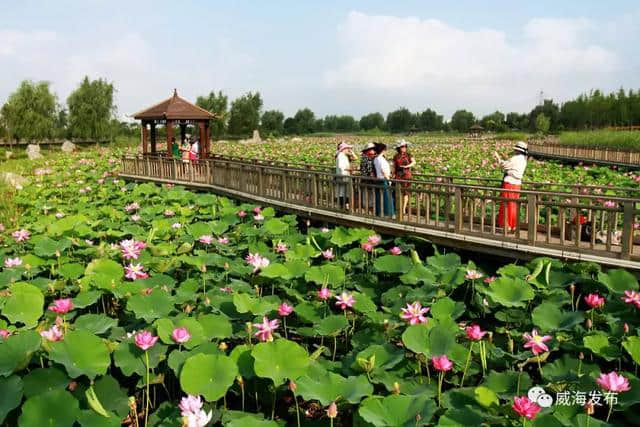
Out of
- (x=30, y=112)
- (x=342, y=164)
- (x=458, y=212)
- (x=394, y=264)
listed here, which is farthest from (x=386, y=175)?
(x=30, y=112)

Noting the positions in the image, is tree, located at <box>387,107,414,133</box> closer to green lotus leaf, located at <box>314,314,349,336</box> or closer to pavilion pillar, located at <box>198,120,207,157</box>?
pavilion pillar, located at <box>198,120,207,157</box>

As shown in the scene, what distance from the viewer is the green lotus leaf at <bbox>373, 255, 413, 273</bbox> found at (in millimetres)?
5172

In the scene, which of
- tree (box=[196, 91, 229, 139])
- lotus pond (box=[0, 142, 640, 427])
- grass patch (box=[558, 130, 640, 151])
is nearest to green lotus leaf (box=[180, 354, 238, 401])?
lotus pond (box=[0, 142, 640, 427])

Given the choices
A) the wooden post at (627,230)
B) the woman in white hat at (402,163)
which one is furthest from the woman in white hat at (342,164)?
the wooden post at (627,230)

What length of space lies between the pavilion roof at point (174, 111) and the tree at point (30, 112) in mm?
26609

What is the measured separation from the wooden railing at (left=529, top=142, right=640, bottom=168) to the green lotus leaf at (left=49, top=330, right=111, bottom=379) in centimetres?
1886

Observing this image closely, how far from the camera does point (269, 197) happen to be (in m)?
9.71

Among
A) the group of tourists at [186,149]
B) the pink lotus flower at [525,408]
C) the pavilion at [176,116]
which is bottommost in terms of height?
the pink lotus flower at [525,408]

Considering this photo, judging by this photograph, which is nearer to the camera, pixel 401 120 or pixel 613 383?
pixel 613 383

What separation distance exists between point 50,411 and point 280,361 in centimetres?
116

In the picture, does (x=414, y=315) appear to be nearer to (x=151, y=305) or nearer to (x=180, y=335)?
(x=180, y=335)

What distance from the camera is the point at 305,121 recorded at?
88.6 m

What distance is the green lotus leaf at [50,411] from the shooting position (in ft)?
8.41

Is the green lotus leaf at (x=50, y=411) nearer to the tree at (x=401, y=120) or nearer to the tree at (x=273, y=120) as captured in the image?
the tree at (x=273, y=120)
